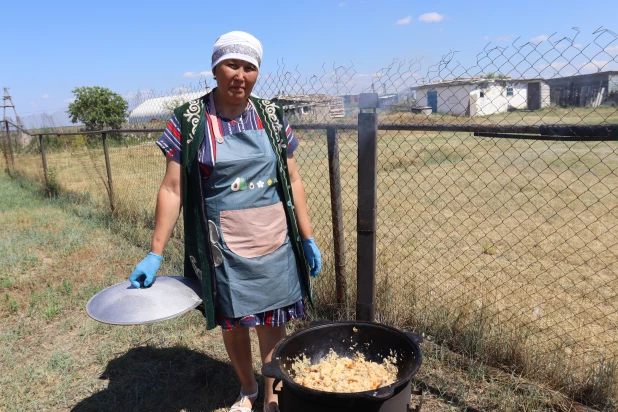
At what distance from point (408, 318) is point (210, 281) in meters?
1.64

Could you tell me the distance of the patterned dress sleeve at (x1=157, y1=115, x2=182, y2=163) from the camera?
2160 mm

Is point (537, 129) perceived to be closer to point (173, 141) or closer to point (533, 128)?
point (533, 128)

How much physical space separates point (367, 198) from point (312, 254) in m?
0.43

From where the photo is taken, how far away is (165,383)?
3.01 metres

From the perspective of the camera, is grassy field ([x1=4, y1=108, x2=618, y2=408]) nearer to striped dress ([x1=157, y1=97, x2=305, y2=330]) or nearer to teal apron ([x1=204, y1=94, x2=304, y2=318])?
striped dress ([x1=157, y1=97, x2=305, y2=330])

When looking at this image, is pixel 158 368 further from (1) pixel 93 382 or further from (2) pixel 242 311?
(2) pixel 242 311

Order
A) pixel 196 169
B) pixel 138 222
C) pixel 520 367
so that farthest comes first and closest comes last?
pixel 138 222 < pixel 520 367 < pixel 196 169

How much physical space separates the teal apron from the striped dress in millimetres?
30

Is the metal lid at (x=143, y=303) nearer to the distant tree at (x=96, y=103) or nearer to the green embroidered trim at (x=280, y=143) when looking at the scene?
the green embroidered trim at (x=280, y=143)

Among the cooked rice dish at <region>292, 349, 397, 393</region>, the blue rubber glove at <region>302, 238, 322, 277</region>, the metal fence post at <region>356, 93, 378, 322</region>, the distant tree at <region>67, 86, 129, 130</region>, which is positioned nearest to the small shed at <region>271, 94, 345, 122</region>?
the metal fence post at <region>356, 93, 378, 322</region>

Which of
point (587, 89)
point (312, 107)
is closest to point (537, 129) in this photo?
point (587, 89)

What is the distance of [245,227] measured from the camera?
7.25ft

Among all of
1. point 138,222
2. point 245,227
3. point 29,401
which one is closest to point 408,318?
Result: point 245,227

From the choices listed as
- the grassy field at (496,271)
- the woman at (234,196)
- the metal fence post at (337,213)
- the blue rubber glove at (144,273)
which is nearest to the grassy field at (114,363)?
the grassy field at (496,271)
